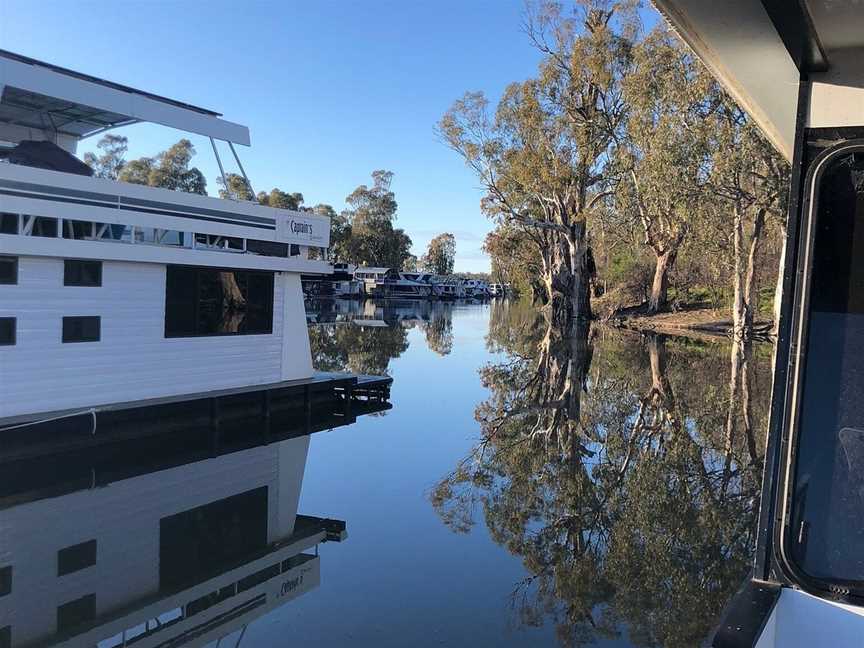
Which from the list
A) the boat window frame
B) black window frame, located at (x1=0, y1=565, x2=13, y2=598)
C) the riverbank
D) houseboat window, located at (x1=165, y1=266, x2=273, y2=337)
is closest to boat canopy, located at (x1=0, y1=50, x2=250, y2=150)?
houseboat window, located at (x1=165, y1=266, x2=273, y2=337)

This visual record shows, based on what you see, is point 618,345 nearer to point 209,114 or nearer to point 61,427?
point 209,114

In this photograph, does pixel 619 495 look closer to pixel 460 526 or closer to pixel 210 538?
pixel 460 526

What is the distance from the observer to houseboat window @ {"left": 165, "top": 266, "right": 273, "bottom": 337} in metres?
11.0

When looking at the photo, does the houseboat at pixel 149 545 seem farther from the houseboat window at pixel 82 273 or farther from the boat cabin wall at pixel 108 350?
the houseboat window at pixel 82 273

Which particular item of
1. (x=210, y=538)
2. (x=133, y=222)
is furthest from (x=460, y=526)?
(x=133, y=222)

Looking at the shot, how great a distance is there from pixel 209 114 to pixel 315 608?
963 centimetres

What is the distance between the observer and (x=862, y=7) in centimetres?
212

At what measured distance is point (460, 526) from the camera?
24.1ft

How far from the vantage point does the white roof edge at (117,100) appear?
9.80 metres

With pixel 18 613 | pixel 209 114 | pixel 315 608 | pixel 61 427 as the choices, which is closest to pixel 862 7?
pixel 315 608

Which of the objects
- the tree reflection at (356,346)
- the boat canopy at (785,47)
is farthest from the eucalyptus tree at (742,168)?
the boat canopy at (785,47)

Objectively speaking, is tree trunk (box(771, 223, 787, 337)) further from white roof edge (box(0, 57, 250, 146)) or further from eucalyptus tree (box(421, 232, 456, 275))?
eucalyptus tree (box(421, 232, 456, 275))

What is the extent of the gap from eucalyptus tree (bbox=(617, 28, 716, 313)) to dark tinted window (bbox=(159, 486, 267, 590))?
2001 cm

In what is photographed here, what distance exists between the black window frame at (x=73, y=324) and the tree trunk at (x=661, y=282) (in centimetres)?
3071
